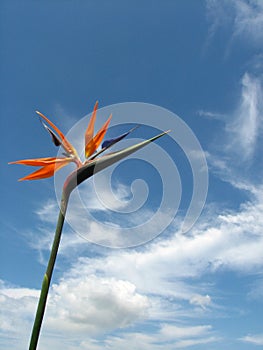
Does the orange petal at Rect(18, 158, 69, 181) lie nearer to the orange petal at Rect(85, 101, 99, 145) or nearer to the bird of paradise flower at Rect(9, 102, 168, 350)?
the bird of paradise flower at Rect(9, 102, 168, 350)

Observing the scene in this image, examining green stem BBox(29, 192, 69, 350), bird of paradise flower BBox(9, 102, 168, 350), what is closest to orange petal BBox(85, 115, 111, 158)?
bird of paradise flower BBox(9, 102, 168, 350)

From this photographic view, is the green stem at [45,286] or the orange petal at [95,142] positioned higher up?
the orange petal at [95,142]

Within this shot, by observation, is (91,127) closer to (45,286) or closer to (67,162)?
(67,162)

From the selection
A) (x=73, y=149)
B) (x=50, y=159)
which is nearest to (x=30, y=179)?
(x=50, y=159)

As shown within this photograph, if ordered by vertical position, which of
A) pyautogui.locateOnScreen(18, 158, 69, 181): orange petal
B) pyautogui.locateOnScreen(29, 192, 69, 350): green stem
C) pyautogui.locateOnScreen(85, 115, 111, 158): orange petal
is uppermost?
pyautogui.locateOnScreen(85, 115, 111, 158): orange petal

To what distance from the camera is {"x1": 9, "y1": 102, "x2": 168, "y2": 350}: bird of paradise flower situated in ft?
4.62

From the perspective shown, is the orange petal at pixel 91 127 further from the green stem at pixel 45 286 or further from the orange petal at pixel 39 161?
the green stem at pixel 45 286

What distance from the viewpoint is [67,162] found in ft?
6.42

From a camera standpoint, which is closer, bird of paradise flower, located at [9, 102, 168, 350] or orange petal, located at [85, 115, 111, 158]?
bird of paradise flower, located at [9, 102, 168, 350]

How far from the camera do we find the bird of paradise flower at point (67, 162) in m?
1.41

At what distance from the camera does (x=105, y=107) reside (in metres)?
2.36

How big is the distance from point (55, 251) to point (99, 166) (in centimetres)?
49

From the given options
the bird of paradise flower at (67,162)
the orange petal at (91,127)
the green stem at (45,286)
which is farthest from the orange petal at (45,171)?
the green stem at (45,286)

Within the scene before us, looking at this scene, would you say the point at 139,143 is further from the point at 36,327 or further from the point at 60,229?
the point at 36,327
